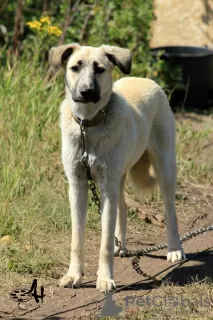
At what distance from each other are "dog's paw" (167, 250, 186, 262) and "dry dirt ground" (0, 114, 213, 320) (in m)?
0.06

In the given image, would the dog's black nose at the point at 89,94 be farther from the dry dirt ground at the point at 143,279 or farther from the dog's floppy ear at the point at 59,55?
the dry dirt ground at the point at 143,279

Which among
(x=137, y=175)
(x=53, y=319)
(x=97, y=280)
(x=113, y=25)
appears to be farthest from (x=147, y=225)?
(x=113, y=25)

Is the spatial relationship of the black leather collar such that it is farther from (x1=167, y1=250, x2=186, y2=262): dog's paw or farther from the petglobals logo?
(x1=167, y1=250, x2=186, y2=262): dog's paw

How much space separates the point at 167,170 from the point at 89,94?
1270 mm

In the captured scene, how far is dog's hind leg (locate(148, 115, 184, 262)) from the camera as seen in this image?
18.8 feet

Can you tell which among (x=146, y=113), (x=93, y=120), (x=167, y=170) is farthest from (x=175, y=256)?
(x=93, y=120)

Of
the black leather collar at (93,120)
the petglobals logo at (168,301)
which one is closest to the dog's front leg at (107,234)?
the petglobals logo at (168,301)

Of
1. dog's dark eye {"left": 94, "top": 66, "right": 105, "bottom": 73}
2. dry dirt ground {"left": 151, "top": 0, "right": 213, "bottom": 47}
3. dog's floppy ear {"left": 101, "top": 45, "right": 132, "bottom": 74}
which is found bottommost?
dog's dark eye {"left": 94, "top": 66, "right": 105, "bottom": 73}

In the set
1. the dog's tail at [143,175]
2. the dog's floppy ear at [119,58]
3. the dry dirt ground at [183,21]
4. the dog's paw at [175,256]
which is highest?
the dry dirt ground at [183,21]

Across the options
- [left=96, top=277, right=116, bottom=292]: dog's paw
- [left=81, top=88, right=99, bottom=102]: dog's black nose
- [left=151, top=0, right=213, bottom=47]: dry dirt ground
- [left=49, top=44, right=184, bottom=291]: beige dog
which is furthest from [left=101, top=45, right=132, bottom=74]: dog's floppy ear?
[left=151, top=0, right=213, bottom=47]: dry dirt ground

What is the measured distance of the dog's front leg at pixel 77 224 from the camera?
5.09m

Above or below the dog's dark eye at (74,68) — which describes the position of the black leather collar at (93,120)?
below

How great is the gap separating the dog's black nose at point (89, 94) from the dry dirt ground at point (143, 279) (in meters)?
1.23

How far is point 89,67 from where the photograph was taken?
16.0ft
